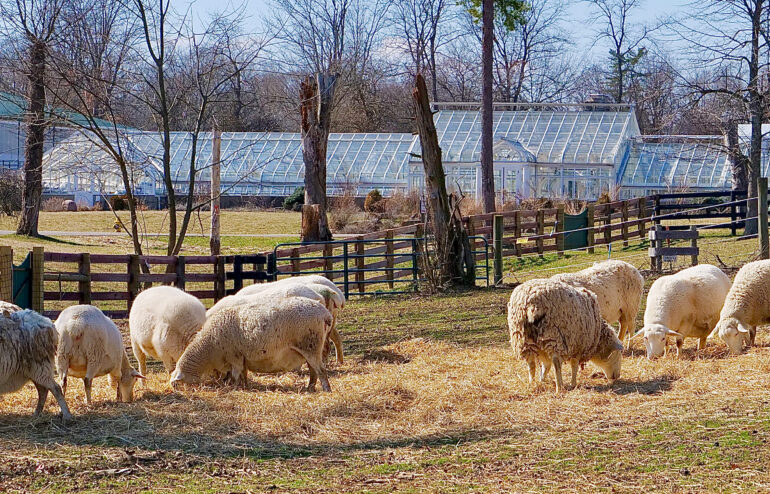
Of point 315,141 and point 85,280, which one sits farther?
point 315,141

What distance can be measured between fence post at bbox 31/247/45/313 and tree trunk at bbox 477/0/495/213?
1620cm

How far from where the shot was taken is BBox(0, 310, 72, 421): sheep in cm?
751

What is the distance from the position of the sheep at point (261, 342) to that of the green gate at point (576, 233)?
15794mm

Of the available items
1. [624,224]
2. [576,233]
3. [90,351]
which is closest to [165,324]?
[90,351]

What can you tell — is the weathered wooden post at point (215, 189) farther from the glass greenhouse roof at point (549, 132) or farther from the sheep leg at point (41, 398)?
the glass greenhouse roof at point (549, 132)

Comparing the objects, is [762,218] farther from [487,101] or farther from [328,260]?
[487,101]

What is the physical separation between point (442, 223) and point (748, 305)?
322 inches

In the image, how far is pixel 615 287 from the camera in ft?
35.8

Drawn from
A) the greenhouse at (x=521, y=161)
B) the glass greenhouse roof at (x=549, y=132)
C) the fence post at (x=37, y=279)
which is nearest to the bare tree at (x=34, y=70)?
the fence post at (x=37, y=279)

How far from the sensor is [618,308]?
11094 mm

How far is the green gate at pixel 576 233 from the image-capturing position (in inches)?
942

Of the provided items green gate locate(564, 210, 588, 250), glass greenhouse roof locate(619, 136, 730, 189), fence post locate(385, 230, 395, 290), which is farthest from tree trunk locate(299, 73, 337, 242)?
glass greenhouse roof locate(619, 136, 730, 189)

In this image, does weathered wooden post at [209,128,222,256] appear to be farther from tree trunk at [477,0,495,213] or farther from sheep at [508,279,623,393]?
sheep at [508,279,623,393]

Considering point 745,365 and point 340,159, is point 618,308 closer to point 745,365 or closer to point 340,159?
point 745,365
